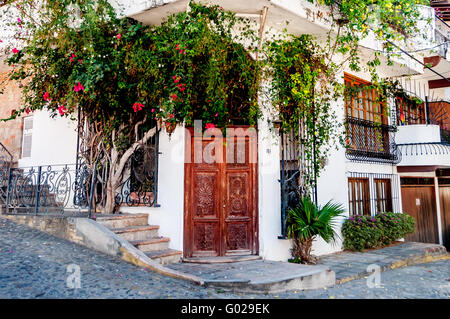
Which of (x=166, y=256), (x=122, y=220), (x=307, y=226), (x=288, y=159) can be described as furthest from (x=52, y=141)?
(x=307, y=226)

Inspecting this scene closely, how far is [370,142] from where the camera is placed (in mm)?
10484

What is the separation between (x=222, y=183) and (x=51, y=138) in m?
5.57

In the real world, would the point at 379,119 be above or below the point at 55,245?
above

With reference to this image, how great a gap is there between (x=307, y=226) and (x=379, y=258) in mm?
2365

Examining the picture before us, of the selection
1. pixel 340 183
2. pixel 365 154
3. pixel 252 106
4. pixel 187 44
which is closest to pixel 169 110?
pixel 187 44

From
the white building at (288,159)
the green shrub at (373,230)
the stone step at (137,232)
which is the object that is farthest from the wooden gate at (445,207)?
the stone step at (137,232)

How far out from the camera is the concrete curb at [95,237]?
5.57 m

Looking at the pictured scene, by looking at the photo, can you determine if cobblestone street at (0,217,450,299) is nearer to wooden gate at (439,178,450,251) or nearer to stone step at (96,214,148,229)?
stone step at (96,214,148,229)

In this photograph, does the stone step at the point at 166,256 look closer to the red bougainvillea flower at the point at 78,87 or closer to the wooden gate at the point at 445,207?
the red bougainvillea flower at the point at 78,87

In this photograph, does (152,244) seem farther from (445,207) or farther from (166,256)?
(445,207)

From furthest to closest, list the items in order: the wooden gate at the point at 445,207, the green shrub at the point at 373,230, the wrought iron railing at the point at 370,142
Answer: the wooden gate at the point at 445,207, the wrought iron railing at the point at 370,142, the green shrub at the point at 373,230

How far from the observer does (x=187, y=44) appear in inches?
247

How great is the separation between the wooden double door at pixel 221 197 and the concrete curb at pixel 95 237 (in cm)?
145
